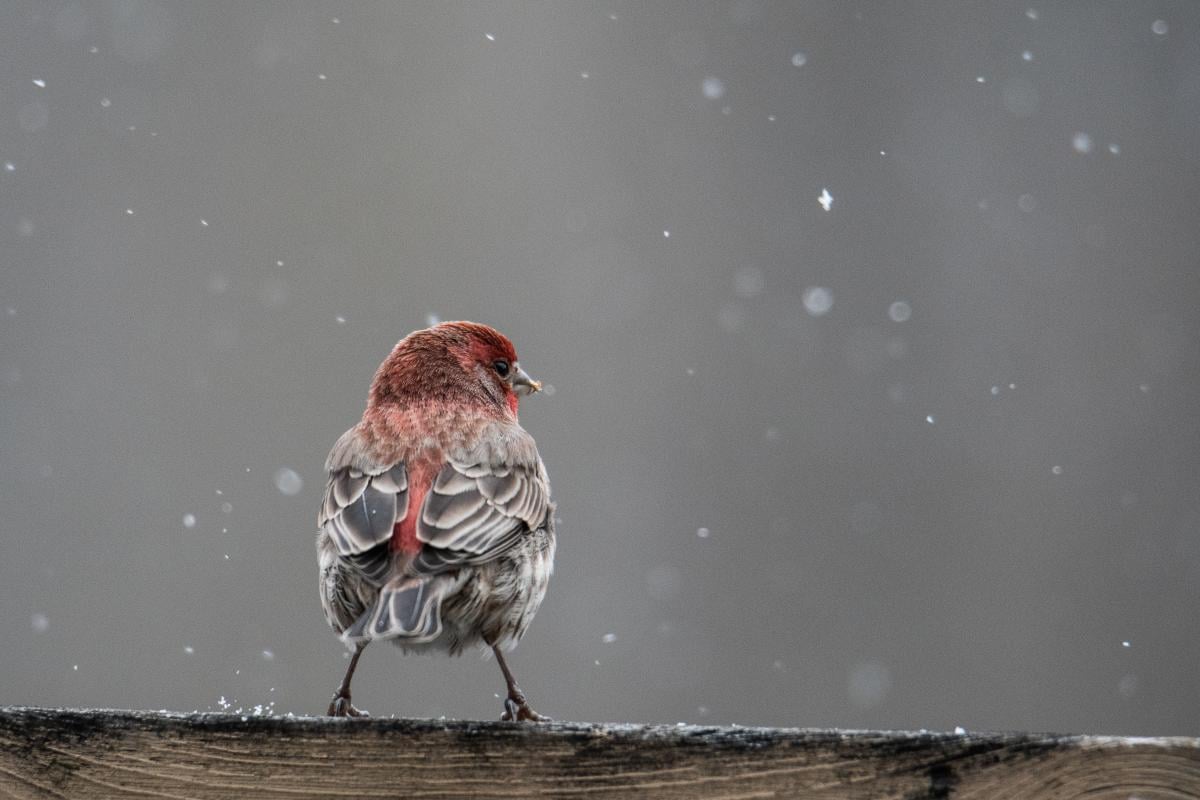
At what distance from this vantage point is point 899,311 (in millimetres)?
11852

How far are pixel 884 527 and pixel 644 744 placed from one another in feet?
28.4

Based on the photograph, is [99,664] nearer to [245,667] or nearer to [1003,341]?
[245,667]

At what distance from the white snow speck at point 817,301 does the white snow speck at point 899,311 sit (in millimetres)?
472

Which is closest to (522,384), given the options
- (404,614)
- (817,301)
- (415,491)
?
(415,491)

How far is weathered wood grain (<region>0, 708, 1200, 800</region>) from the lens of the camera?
2279 millimetres

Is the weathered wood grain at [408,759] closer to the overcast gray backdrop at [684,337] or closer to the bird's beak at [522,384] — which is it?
the bird's beak at [522,384]

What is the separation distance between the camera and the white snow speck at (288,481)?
9469 mm

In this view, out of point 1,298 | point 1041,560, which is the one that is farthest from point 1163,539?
point 1,298

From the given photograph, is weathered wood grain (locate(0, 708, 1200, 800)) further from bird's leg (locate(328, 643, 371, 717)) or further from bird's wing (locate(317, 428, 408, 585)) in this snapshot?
bird's leg (locate(328, 643, 371, 717))

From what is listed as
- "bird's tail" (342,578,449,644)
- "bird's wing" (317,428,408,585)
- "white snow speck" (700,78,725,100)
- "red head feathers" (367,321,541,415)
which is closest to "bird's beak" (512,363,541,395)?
"red head feathers" (367,321,541,415)

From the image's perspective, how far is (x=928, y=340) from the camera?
1181cm

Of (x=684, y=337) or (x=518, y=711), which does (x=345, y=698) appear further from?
(x=684, y=337)

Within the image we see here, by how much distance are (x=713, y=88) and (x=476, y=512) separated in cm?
1073

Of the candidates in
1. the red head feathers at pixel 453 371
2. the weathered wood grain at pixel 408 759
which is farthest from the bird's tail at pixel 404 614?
the red head feathers at pixel 453 371
